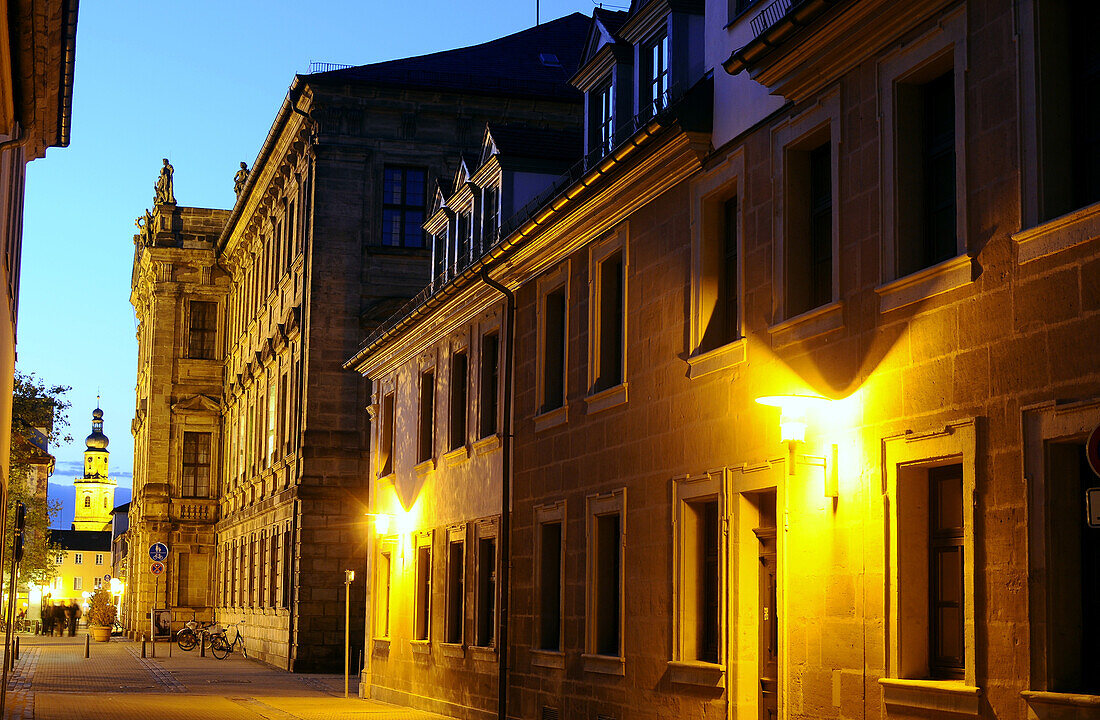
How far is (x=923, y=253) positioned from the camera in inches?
502

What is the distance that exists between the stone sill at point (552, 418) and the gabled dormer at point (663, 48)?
164 inches

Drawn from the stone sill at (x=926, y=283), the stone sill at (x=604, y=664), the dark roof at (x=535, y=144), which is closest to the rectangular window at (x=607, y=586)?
the stone sill at (x=604, y=664)

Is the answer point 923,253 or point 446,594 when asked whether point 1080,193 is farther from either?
point 446,594

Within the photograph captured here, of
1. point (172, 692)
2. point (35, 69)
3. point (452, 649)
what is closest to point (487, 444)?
point (452, 649)

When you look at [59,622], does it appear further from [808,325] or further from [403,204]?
[808,325]

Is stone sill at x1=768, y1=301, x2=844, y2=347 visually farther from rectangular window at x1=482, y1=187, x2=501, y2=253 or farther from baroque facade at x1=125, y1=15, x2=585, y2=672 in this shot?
baroque facade at x1=125, y1=15, x2=585, y2=672

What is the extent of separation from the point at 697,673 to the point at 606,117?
7952 mm

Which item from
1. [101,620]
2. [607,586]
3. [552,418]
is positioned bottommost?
[101,620]

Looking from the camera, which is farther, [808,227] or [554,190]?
[554,190]

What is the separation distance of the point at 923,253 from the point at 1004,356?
68.1 inches

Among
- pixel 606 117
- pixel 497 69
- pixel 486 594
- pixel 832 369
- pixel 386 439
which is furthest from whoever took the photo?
pixel 497 69

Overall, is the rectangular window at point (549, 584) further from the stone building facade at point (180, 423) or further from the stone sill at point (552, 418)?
the stone building facade at point (180, 423)

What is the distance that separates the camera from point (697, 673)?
646 inches

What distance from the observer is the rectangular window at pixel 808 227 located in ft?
47.9
